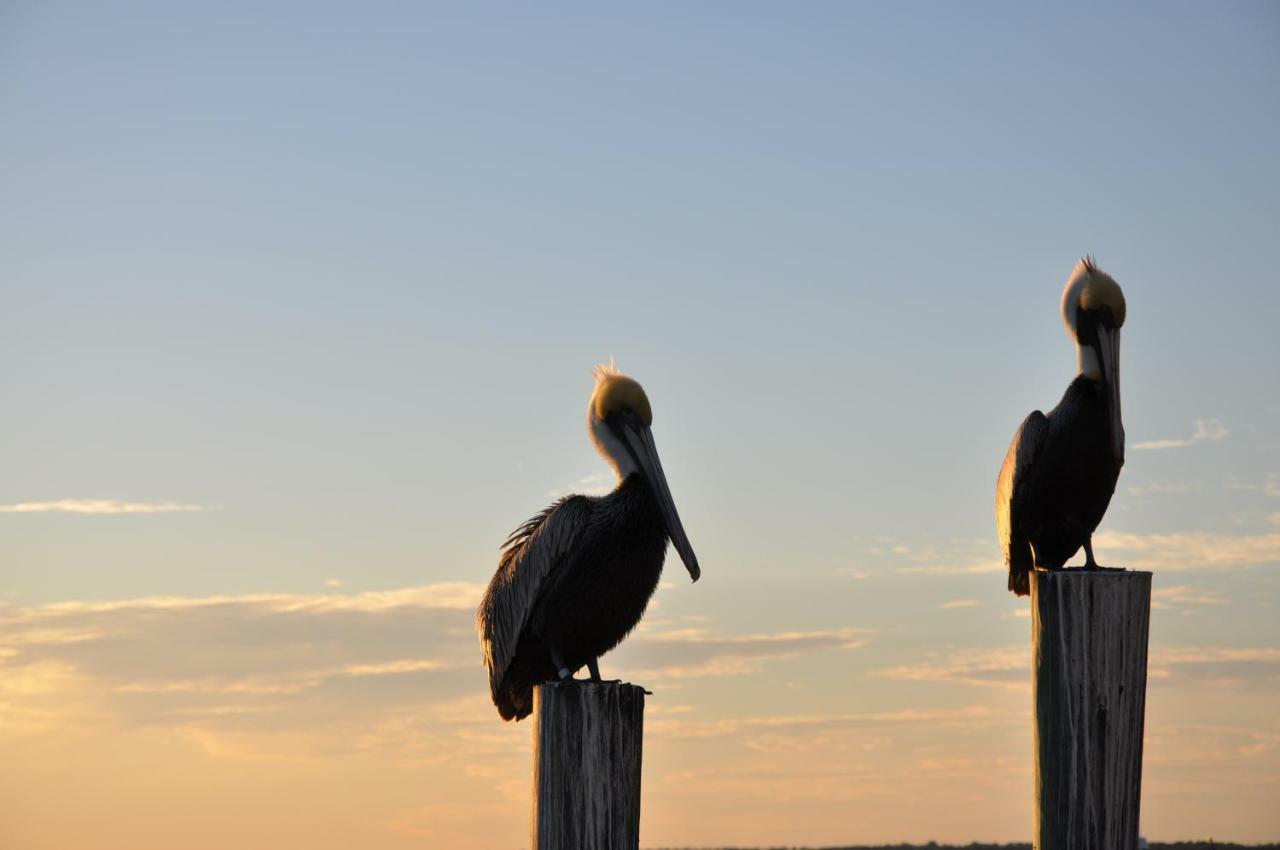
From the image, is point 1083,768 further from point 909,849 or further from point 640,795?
point 909,849

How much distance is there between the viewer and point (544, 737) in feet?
21.9

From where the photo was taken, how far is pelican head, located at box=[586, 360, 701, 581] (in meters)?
8.19

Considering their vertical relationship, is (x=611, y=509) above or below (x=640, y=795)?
above

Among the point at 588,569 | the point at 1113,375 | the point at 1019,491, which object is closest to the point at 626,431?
the point at 588,569

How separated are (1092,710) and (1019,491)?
1983 mm

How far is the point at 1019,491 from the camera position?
853cm

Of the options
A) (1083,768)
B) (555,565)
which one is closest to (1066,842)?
(1083,768)

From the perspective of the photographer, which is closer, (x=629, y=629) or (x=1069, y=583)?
(x=1069, y=583)

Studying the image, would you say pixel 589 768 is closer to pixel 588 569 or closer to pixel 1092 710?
pixel 588 569

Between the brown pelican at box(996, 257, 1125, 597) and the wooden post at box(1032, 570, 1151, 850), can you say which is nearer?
the wooden post at box(1032, 570, 1151, 850)

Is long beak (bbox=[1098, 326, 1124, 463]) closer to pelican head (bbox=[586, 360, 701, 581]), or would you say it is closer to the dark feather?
the dark feather

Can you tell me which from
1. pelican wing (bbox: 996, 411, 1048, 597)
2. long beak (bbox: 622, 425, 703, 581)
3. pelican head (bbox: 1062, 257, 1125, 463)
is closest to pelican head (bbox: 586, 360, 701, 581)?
long beak (bbox: 622, 425, 703, 581)

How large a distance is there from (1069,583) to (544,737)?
8.18 feet

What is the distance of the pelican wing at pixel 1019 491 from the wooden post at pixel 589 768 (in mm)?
2961
